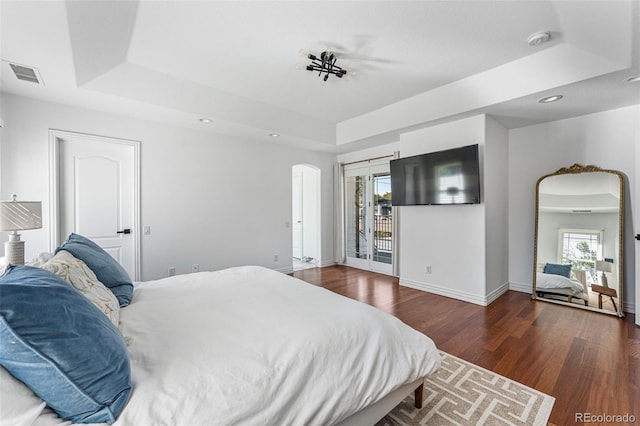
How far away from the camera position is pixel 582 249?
3439 millimetres

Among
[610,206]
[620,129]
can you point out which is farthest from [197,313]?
[620,129]

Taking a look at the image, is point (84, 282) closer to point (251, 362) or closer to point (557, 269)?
point (251, 362)

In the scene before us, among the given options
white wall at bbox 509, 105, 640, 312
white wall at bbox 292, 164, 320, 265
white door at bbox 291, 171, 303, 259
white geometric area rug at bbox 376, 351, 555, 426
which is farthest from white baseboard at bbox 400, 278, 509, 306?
white door at bbox 291, 171, 303, 259

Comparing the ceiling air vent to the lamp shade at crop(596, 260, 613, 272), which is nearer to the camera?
the ceiling air vent

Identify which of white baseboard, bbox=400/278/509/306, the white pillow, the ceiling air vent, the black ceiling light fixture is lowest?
white baseboard, bbox=400/278/509/306

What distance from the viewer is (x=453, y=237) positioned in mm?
3826

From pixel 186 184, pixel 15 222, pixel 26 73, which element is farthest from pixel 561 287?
pixel 26 73

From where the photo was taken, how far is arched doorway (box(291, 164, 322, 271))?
5980 millimetres

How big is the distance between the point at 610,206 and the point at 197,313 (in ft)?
15.4

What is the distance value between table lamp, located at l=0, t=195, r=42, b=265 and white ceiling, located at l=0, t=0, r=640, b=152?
1233 millimetres

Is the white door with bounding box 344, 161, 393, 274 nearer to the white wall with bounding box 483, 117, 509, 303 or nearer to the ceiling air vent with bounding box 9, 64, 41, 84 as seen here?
the white wall with bounding box 483, 117, 509, 303

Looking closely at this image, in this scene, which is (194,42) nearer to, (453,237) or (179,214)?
(179,214)

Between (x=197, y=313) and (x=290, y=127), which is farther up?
(x=290, y=127)

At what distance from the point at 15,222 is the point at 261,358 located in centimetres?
218
